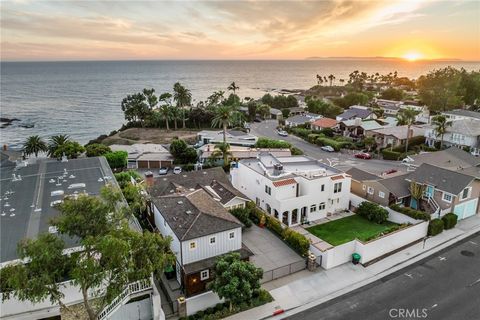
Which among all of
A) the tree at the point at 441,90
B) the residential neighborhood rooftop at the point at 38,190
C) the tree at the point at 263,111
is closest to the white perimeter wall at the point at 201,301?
the residential neighborhood rooftop at the point at 38,190

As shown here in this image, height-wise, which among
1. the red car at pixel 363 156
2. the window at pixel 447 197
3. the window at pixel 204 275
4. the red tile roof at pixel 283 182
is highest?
the red tile roof at pixel 283 182

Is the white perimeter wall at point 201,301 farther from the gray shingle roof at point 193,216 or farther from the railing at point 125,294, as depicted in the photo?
the gray shingle roof at point 193,216

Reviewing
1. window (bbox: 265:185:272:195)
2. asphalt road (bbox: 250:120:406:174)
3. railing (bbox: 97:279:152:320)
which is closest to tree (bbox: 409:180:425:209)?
asphalt road (bbox: 250:120:406:174)

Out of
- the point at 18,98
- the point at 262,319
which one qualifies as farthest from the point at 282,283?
the point at 18,98

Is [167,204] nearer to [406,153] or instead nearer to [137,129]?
[406,153]

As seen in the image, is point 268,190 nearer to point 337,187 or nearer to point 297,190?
point 297,190

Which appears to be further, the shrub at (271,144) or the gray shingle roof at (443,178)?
the shrub at (271,144)

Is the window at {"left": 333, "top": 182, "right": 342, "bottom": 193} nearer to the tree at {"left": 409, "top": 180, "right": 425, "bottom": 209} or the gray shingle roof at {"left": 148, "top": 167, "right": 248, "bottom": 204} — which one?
the tree at {"left": 409, "top": 180, "right": 425, "bottom": 209}
